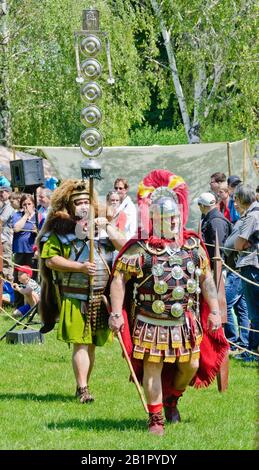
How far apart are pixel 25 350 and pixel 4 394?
7.85ft

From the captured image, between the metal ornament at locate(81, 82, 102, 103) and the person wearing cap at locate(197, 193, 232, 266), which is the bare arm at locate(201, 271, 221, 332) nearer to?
the metal ornament at locate(81, 82, 102, 103)

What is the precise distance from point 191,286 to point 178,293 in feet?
0.41

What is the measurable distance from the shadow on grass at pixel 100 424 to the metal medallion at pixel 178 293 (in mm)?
1033

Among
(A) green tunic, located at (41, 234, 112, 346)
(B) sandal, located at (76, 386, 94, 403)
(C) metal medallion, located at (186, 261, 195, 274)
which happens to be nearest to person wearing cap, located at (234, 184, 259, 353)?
(A) green tunic, located at (41, 234, 112, 346)

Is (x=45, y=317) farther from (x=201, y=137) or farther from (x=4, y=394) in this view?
(x=201, y=137)

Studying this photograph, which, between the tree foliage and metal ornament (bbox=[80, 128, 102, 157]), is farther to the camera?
the tree foliage

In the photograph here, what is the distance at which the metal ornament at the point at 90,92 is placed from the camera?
758 centimetres

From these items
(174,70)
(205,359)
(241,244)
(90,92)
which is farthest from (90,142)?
(174,70)

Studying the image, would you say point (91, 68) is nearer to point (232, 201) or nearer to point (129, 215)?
point (129, 215)

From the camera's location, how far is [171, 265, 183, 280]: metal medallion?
264 inches

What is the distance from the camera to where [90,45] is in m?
7.59

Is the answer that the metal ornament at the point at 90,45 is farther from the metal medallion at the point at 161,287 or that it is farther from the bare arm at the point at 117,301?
the metal medallion at the point at 161,287

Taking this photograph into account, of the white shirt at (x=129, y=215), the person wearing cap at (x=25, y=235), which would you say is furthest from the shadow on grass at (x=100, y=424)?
the person wearing cap at (x=25, y=235)

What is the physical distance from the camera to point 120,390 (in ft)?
28.1
